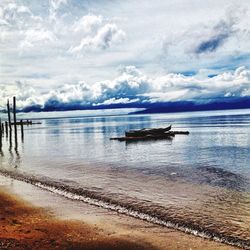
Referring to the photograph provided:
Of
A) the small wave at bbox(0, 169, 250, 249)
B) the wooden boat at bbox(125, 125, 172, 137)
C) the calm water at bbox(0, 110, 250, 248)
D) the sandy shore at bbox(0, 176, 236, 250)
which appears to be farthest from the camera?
the wooden boat at bbox(125, 125, 172, 137)

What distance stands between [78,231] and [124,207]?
3.74m

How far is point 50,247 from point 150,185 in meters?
10.3

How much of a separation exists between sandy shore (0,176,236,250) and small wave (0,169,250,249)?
1.61 feet

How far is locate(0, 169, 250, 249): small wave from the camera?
10.7 m

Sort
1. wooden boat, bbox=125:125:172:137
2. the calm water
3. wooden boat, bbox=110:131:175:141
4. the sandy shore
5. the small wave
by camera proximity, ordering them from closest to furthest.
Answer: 1. the sandy shore
2. the small wave
3. the calm water
4. wooden boat, bbox=110:131:175:141
5. wooden boat, bbox=125:125:172:137

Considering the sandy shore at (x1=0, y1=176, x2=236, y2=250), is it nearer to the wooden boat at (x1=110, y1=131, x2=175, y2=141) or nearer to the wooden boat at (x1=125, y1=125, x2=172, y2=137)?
the wooden boat at (x1=110, y1=131, x2=175, y2=141)

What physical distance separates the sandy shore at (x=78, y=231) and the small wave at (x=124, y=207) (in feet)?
1.61

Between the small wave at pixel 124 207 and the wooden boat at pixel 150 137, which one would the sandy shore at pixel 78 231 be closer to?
the small wave at pixel 124 207

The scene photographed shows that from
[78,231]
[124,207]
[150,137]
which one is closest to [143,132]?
[150,137]

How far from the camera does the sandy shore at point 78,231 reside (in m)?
9.83

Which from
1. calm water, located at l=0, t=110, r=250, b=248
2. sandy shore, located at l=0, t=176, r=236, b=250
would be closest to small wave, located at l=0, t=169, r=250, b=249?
calm water, located at l=0, t=110, r=250, b=248

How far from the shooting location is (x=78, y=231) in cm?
1105

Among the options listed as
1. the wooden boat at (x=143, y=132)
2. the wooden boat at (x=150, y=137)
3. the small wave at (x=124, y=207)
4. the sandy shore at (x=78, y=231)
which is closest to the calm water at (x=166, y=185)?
the small wave at (x=124, y=207)

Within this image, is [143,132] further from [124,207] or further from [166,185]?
[124,207]
